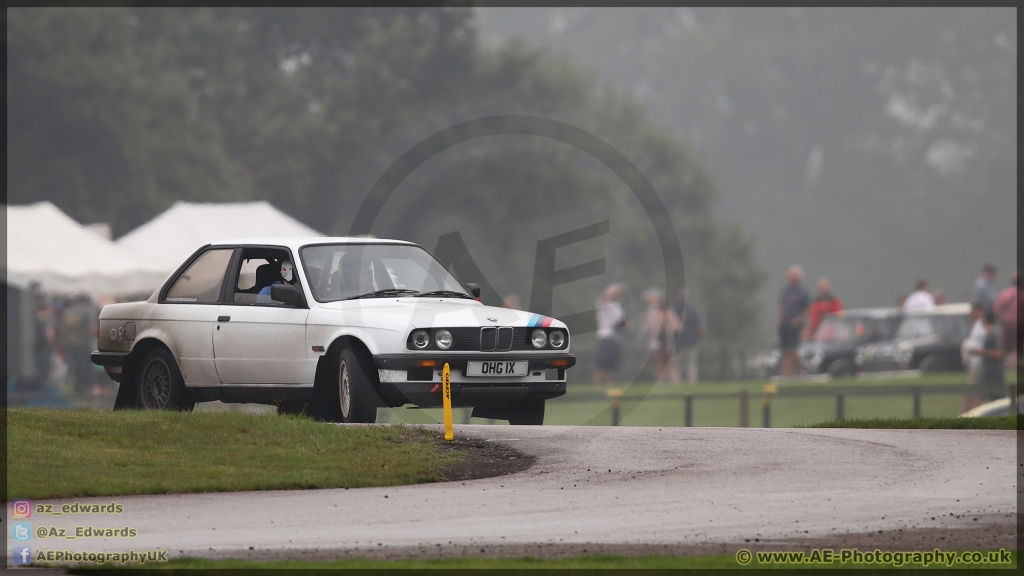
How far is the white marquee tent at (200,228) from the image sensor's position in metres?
28.4

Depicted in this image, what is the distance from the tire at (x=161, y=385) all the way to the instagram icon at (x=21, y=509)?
451 cm

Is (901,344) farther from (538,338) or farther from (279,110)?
(279,110)

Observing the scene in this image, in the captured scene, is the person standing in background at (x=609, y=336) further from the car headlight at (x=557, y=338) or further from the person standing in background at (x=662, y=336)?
the car headlight at (x=557, y=338)

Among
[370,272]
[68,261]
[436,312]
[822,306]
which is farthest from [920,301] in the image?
[436,312]

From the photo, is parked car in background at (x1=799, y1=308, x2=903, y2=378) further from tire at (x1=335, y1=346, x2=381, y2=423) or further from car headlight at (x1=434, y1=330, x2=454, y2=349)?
tire at (x1=335, y1=346, x2=381, y2=423)

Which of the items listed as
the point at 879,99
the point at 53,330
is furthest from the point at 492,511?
the point at 879,99

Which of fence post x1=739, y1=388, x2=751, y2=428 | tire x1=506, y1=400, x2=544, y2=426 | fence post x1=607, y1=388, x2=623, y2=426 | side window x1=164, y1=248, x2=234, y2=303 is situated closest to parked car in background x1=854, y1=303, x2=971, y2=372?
fence post x1=607, y1=388, x2=623, y2=426

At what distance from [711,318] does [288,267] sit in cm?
5218

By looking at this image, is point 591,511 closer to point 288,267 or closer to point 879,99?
point 288,267

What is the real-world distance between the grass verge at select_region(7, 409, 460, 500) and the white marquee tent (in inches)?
600

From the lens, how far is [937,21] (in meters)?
92.1

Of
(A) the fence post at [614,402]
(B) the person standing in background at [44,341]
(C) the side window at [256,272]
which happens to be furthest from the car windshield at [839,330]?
(C) the side window at [256,272]

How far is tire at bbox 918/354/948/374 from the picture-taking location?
3244 cm

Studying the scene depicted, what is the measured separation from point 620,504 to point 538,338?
397 cm
